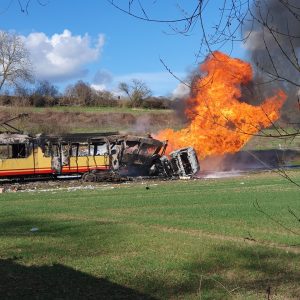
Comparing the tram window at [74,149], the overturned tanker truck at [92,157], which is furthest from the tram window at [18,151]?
the tram window at [74,149]

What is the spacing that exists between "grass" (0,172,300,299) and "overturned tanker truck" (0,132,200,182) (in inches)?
747

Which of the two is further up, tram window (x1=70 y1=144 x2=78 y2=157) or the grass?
tram window (x1=70 y1=144 x2=78 y2=157)

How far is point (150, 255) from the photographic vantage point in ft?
32.8

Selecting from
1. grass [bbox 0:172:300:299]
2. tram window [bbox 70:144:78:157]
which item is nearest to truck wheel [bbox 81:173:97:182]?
tram window [bbox 70:144:78:157]

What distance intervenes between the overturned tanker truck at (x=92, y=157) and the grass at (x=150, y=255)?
747 inches

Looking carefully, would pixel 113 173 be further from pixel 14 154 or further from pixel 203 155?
pixel 203 155

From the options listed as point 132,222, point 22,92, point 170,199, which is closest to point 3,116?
point 22,92

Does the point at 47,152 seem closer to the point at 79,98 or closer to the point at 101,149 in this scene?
the point at 101,149

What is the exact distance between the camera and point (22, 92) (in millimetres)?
80500

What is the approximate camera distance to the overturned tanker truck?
3594 cm

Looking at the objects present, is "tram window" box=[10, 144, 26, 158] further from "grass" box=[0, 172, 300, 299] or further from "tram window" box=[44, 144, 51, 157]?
"grass" box=[0, 172, 300, 299]

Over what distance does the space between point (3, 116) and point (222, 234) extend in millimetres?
61681

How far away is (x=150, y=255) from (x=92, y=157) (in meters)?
27.6

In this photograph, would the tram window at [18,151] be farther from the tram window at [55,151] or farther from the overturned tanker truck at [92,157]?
the tram window at [55,151]
